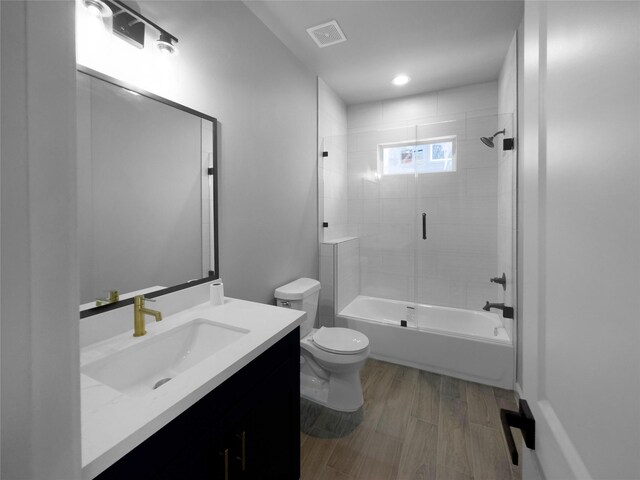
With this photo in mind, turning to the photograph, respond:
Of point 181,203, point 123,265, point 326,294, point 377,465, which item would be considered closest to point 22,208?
point 123,265

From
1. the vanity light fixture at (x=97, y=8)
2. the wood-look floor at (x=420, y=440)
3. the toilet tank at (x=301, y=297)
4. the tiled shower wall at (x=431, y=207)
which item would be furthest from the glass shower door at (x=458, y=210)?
the vanity light fixture at (x=97, y=8)

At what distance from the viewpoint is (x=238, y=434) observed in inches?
37.3

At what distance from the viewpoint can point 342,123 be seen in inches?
132

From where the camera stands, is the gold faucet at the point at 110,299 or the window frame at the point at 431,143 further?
the window frame at the point at 431,143

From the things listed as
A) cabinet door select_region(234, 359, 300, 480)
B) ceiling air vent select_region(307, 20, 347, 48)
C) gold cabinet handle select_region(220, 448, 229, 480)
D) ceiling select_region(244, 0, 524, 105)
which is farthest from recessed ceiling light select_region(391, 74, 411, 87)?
gold cabinet handle select_region(220, 448, 229, 480)

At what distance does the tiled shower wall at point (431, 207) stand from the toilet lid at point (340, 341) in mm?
1141

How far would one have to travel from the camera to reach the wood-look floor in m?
1.47

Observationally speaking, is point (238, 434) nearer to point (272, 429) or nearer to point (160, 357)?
point (272, 429)

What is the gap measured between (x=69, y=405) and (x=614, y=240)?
0.65 metres

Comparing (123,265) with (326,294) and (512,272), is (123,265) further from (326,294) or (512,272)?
(512,272)

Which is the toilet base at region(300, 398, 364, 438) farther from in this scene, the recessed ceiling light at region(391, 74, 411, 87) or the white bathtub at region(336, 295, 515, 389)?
the recessed ceiling light at region(391, 74, 411, 87)

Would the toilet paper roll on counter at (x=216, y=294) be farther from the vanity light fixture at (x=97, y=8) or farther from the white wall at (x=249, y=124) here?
the vanity light fixture at (x=97, y=8)

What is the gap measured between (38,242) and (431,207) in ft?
9.45

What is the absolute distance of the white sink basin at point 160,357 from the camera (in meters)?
0.97
